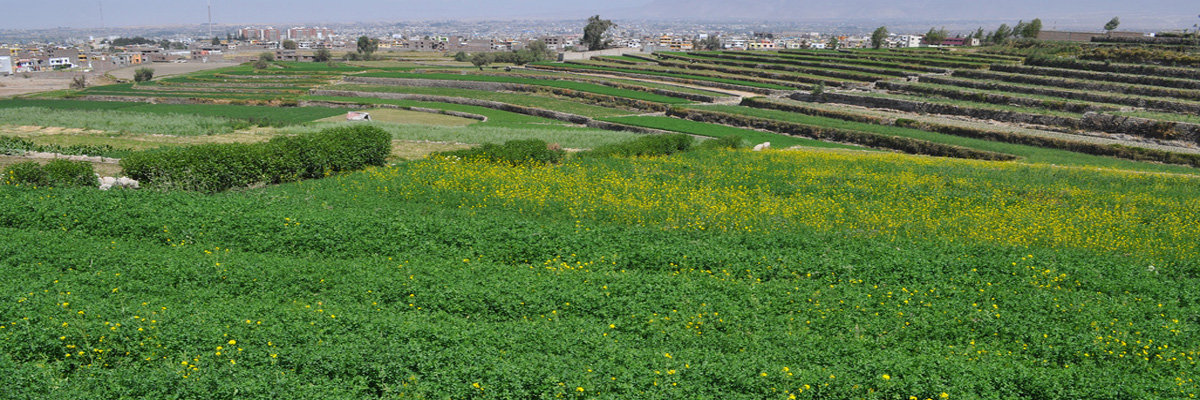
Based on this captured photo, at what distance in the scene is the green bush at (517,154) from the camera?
24194 mm

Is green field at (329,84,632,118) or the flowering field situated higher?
green field at (329,84,632,118)

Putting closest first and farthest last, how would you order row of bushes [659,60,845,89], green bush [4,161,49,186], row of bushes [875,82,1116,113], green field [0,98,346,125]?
green bush [4,161,49,186], row of bushes [875,82,1116,113], green field [0,98,346,125], row of bushes [659,60,845,89]

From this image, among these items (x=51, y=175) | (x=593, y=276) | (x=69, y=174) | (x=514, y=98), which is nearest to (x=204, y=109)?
(x=514, y=98)

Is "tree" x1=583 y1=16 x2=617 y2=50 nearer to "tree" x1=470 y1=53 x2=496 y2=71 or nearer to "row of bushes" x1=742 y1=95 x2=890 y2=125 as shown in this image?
"tree" x1=470 y1=53 x2=496 y2=71

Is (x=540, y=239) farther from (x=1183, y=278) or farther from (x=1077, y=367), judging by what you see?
(x=1183, y=278)

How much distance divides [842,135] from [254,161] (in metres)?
31.6

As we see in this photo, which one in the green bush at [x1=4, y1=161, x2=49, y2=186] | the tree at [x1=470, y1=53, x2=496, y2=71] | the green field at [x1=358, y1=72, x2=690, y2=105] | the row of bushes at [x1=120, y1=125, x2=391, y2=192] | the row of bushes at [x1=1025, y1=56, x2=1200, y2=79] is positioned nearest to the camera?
the green bush at [x1=4, y1=161, x2=49, y2=186]

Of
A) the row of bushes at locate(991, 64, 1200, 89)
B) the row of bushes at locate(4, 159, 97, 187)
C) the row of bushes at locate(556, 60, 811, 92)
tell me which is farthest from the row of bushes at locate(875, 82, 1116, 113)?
the row of bushes at locate(4, 159, 97, 187)

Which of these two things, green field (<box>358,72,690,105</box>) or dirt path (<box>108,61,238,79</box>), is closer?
green field (<box>358,72,690,105</box>)

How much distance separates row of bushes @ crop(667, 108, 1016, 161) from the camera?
34991 mm

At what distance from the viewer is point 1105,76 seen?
52969 millimetres

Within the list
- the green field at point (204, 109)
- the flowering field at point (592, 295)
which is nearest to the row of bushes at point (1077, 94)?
the flowering field at point (592, 295)

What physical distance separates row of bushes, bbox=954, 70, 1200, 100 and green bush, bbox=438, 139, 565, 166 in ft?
146

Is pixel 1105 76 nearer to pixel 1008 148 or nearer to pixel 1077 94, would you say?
pixel 1077 94
